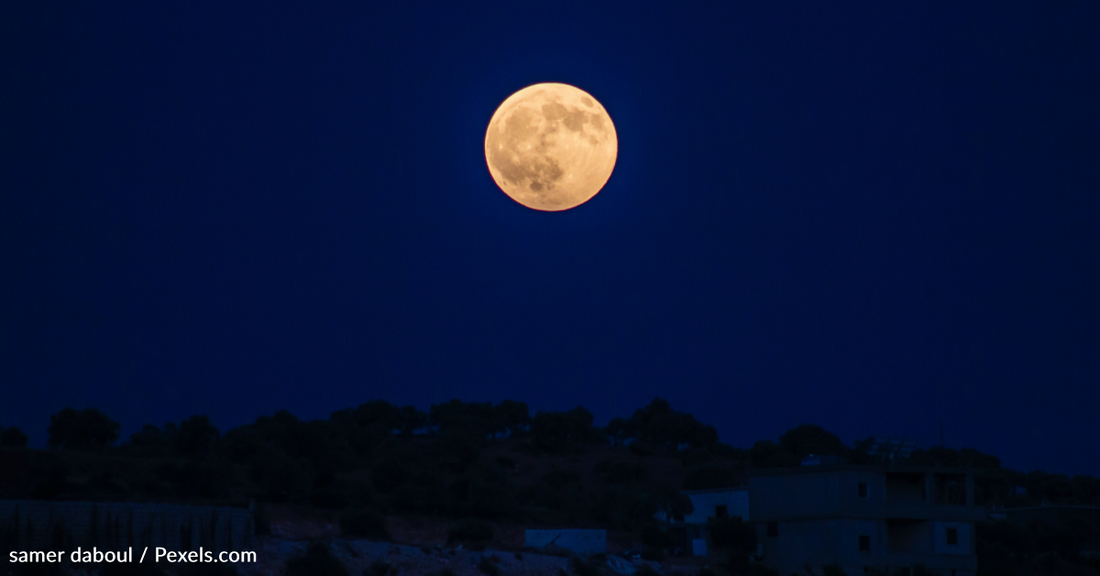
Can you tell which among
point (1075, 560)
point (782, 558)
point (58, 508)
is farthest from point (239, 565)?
point (1075, 560)

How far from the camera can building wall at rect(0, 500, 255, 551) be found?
129 feet

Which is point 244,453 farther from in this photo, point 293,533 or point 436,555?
point 436,555

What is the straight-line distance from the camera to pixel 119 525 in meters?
42.1

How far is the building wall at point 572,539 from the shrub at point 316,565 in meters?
18.4

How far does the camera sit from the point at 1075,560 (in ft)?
247

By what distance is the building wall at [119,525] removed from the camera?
1547 inches

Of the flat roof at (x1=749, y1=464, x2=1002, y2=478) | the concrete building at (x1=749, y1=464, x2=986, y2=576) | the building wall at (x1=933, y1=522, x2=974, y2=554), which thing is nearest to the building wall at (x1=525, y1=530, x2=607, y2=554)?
the concrete building at (x1=749, y1=464, x2=986, y2=576)

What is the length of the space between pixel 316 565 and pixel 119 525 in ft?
26.9

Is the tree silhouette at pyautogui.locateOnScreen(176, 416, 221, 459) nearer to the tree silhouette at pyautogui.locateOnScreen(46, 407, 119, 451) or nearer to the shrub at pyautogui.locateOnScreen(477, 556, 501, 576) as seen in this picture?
the tree silhouette at pyautogui.locateOnScreen(46, 407, 119, 451)

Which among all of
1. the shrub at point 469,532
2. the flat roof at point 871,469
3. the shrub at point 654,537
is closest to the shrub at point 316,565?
the shrub at point 469,532

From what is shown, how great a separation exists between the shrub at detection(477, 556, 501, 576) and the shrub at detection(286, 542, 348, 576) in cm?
727

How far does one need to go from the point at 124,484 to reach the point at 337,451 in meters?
28.6

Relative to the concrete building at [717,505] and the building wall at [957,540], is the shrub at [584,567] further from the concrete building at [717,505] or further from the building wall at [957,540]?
the building wall at [957,540]

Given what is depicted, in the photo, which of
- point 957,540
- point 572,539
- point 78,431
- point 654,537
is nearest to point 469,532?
point 572,539
